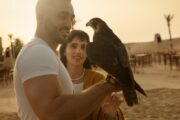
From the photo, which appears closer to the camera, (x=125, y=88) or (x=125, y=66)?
(x=125, y=88)

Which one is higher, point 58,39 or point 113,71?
point 58,39

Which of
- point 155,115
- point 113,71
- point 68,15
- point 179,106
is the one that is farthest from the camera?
point 179,106

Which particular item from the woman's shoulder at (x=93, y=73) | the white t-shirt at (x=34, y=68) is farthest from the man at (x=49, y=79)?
the woman's shoulder at (x=93, y=73)

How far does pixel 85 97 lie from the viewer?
184 cm

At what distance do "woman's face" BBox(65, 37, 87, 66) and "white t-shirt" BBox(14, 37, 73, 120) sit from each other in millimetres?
1337

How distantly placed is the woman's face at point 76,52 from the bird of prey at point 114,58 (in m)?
0.34

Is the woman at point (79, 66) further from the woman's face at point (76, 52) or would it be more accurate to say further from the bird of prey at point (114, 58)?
the bird of prey at point (114, 58)

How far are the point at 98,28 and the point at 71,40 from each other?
0.42 m

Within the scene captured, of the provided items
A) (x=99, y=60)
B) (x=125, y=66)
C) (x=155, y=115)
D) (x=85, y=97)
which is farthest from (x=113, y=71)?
(x=155, y=115)

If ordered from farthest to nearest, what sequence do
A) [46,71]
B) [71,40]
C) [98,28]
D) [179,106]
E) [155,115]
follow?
[179,106] → [155,115] → [71,40] → [98,28] → [46,71]

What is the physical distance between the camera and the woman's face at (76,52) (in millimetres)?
3370

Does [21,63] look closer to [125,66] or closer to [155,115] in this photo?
[125,66]

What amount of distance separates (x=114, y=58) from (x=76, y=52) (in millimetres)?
843

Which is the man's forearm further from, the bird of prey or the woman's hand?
the woman's hand
